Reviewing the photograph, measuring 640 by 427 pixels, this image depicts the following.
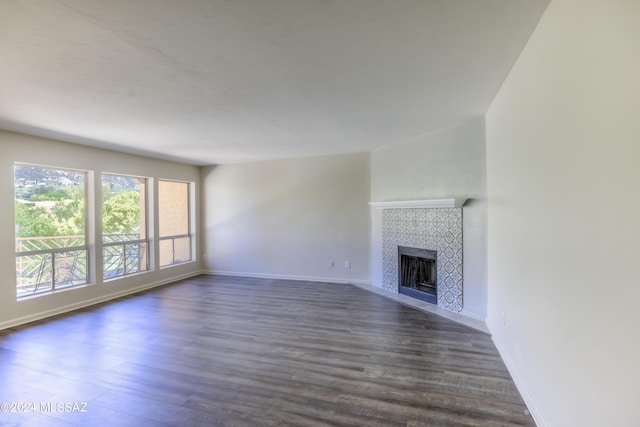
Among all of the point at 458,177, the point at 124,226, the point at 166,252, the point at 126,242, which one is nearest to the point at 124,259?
the point at 126,242

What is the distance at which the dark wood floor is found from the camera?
2.10 metres

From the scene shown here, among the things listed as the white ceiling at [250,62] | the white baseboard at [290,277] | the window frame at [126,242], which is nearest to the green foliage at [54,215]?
the window frame at [126,242]

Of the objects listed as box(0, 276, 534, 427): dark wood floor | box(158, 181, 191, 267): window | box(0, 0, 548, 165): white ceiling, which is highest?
box(0, 0, 548, 165): white ceiling

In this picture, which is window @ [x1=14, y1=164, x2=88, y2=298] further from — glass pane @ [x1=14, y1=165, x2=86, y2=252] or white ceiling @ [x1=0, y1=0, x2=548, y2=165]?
white ceiling @ [x1=0, y1=0, x2=548, y2=165]

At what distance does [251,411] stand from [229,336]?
1.39m

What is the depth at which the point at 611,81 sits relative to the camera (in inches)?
44.3

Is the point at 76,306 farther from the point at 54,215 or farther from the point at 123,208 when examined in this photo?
the point at 123,208

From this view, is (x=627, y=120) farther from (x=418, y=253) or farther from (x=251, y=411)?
(x=418, y=253)

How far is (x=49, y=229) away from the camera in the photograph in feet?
14.2

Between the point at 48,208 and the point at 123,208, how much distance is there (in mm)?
1121

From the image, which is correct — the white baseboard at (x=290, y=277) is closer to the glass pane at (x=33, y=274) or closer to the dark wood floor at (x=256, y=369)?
the dark wood floor at (x=256, y=369)

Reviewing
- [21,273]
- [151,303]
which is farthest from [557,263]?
[21,273]

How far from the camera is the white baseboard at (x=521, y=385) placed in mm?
1895

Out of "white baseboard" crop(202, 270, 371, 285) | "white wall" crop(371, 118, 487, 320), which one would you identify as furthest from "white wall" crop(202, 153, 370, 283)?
"white wall" crop(371, 118, 487, 320)
